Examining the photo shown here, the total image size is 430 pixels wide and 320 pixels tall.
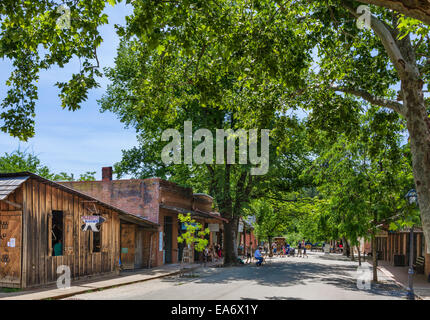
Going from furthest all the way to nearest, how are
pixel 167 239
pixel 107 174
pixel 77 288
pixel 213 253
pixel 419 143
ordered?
1. pixel 213 253
2. pixel 167 239
3. pixel 107 174
4. pixel 77 288
5. pixel 419 143

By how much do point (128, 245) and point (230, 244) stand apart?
8915 millimetres

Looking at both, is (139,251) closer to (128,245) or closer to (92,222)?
(128,245)

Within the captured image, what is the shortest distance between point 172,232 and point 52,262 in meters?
15.5

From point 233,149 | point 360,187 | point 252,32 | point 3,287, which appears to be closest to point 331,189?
point 360,187

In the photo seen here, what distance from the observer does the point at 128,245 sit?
27.5m

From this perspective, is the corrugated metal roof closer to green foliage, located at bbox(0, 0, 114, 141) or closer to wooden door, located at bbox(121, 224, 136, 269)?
green foliage, located at bbox(0, 0, 114, 141)

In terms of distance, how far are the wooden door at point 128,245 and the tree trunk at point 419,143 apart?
830 inches

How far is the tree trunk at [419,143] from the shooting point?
805 cm

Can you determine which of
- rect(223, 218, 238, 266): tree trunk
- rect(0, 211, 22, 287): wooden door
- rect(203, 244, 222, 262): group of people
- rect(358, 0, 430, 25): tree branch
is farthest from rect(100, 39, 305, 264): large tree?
rect(358, 0, 430, 25): tree branch

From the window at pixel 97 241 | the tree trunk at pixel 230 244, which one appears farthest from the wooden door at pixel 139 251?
the tree trunk at pixel 230 244

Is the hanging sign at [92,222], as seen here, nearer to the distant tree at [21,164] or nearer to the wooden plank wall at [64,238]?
the wooden plank wall at [64,238]

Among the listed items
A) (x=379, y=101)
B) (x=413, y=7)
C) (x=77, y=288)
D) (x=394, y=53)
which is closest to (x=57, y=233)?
(x=77, y=288)

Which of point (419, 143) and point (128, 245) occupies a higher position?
point (419, 143)

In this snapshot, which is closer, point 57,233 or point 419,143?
point 419,143
